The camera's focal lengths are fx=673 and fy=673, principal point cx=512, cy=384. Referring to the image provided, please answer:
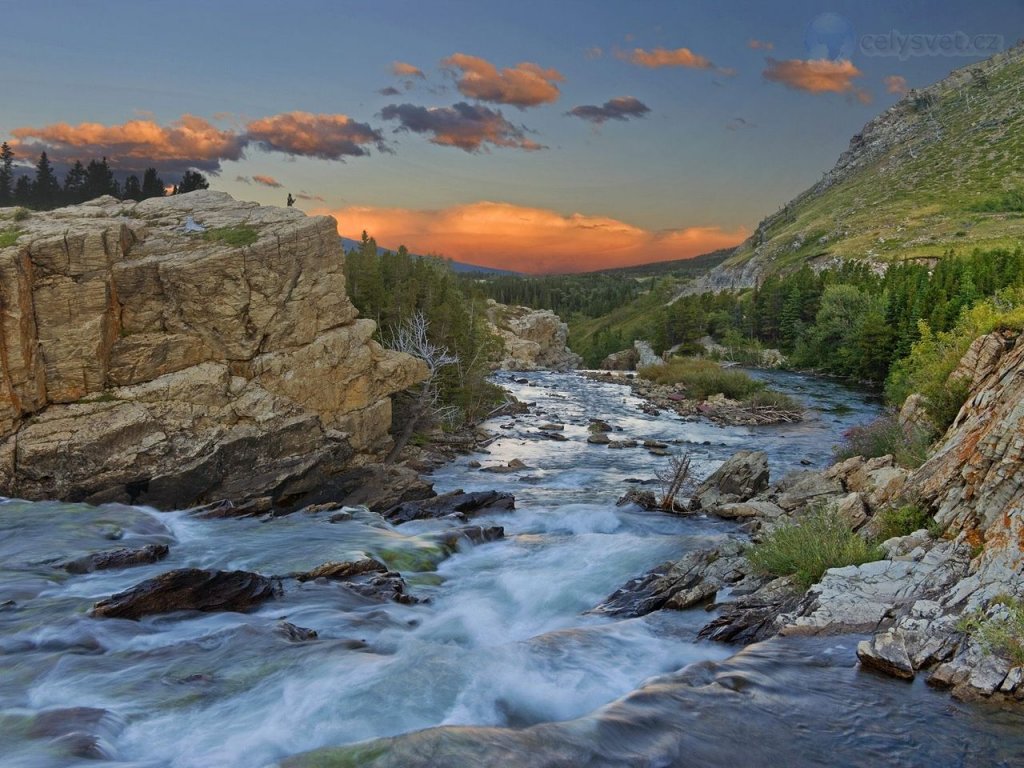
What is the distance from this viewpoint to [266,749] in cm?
935

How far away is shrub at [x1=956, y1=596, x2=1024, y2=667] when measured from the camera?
9344 mm

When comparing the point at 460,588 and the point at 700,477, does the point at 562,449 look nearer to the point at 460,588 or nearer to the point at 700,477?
the point at 700,477

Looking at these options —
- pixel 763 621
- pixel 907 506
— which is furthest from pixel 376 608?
pixel 907 506

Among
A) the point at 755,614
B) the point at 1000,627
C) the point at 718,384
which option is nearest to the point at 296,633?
the point at 755,614

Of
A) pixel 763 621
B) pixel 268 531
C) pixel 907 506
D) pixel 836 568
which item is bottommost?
pixel 268 531

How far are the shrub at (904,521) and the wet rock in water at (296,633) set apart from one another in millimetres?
12182

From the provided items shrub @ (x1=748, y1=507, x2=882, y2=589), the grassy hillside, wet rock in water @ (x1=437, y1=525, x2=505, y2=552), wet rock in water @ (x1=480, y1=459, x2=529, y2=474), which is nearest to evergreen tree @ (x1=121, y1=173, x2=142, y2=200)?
wet rock in water @ (x1=480, y1=459, x2=529, y2=474)

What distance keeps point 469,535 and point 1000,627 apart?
1428 centimetres

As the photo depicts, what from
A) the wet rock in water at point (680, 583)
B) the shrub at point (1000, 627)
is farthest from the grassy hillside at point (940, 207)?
the shrub at point (1000, 627)

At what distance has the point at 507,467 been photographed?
3359cm

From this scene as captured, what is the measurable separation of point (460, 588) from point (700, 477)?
16866 millimetres

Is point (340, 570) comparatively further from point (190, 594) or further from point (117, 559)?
point (117, 559)

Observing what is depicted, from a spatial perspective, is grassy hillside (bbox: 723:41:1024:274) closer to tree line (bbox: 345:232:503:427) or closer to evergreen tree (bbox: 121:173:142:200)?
tree line (bbox: 345:232:503:427)

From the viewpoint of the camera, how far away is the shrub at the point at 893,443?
18828 mm
